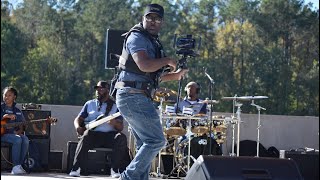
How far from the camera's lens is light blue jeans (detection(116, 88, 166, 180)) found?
463 centimetres

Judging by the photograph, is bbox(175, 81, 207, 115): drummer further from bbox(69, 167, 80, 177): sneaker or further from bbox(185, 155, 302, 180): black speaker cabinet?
bbox(185, 155, 302, 180): black speaker cabinet

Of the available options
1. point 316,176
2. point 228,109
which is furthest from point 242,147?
point 228,109

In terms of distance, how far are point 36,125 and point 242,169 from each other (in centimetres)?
506

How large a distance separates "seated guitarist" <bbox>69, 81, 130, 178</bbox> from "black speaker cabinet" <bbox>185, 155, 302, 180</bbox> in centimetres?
372

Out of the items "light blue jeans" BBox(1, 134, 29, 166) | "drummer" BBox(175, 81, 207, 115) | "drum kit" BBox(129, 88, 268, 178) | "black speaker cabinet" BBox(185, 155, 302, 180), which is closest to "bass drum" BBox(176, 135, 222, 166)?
"drum kit" BBox(129, 88, 268, 178)

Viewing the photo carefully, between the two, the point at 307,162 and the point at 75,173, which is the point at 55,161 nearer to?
the point at 75,173

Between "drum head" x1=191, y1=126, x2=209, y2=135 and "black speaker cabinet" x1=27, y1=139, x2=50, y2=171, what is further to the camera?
"black speaker cabinet" x1=27, y1=139, x2=50, y2=171

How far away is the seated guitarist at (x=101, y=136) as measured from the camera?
8406 mm

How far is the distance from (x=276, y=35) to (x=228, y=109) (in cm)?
365

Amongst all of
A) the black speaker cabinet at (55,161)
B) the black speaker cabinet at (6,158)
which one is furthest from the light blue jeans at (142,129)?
the black speaker cabinet at (55,161)

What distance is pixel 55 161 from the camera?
30.3ft

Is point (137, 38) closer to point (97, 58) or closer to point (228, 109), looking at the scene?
point (228, 109)

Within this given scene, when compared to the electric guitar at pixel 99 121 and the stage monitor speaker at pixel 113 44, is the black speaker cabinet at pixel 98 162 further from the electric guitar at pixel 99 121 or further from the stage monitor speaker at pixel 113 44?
the stage monitor speaker at pixel 113 44

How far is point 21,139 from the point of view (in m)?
8.55
